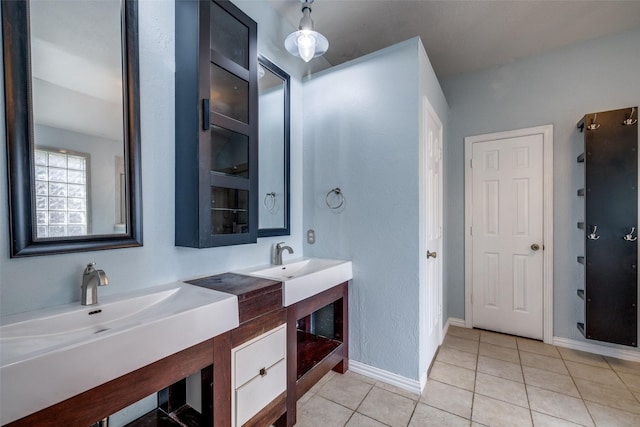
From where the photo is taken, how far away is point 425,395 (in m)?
1.90

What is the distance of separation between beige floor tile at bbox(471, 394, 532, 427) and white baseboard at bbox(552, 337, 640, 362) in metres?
1.31

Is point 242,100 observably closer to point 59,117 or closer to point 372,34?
point 59,117

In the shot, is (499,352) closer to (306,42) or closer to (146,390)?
(146,390)

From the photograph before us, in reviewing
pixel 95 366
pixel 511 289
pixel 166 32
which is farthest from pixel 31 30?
pixel 511 289

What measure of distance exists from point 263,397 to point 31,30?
1.83 metres

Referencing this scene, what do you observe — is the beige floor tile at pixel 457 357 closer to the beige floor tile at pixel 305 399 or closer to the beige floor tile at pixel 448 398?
the beige floor tile at pixel 448 398

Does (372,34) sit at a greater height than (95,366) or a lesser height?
greater

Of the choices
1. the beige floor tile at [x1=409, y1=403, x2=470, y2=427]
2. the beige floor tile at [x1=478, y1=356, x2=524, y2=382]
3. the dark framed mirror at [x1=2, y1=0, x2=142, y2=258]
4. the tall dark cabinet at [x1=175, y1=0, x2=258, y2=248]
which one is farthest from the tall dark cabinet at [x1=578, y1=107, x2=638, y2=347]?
the dark framed mirror at [x1=2, y1=0, x2=142, y2=258]

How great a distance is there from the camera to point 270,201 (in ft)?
7.06

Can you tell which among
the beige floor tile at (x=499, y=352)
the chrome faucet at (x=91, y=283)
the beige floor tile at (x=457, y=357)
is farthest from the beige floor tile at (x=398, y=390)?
the chrome faucet at (x=91, y=283)

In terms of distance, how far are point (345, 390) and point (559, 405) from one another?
135 centimetres

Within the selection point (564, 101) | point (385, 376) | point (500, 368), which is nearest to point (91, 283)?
point (385, 376)

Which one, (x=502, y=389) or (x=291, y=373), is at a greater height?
(x=291, y=373)

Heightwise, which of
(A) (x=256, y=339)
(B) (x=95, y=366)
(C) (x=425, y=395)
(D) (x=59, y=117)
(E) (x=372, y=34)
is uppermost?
(E) (x=372, y=34)
